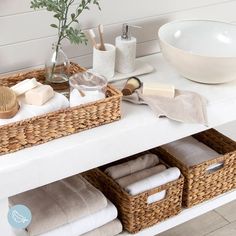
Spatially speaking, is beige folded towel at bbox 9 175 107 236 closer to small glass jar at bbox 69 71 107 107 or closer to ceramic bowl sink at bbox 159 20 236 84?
small glass jar at bbox 69 71 107 107

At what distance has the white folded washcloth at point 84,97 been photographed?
1.68m

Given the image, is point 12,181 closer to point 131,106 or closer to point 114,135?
point 114,135

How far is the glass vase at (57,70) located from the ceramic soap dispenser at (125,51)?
0.24 m

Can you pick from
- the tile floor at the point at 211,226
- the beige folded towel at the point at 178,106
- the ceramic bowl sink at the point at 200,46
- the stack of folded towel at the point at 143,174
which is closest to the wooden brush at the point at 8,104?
the beige folded towel at the point at 178,106

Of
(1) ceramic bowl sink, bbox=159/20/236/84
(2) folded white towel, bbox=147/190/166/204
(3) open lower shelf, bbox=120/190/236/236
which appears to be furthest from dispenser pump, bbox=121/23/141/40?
(3) open lower shelf, bbox=120/190/236/236

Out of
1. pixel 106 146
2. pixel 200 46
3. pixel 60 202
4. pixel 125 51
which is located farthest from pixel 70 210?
pixel 200 46

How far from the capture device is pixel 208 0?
2.30 m

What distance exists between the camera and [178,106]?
5.87 ft

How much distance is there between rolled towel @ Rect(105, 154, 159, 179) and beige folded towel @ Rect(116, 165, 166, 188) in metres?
0.02

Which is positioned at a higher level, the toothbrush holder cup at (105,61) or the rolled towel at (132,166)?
the toothbrush holder cup at (105,61)

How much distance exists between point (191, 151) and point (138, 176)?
0.27m

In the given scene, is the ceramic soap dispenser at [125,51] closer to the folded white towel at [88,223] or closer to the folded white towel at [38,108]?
the folded white towel at [38,108]

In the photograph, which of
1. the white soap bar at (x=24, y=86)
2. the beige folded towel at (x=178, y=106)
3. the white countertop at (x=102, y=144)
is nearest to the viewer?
the white countertop at (x=102, y=144)

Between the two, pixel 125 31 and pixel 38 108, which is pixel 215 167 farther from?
pixel 38 108
